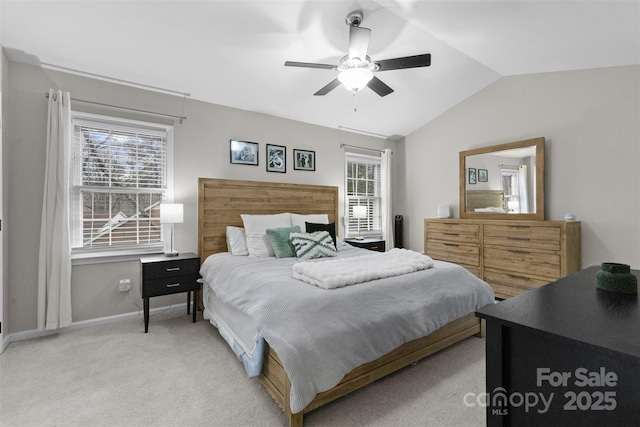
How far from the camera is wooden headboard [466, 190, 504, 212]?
13.9 feet

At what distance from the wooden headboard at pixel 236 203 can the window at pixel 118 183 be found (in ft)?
1.46

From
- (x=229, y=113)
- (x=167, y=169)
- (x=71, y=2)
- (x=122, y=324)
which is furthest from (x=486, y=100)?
(x=122, y=324)

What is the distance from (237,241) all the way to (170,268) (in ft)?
2.54

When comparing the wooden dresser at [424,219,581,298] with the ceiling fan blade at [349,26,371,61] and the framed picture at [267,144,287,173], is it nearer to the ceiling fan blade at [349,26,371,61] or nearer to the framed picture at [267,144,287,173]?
the framed picture at [267,144,287,173]

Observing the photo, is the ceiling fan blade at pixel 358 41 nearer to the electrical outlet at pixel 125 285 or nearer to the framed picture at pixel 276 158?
the framed picture at pixel 276 158

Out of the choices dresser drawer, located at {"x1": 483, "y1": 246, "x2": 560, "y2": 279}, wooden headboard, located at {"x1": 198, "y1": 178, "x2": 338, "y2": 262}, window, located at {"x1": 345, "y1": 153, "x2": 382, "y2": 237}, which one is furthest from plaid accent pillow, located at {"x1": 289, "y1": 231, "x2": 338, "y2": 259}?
dresser drawer, located at {"x1": 483, "y1": 246, "x2": 560, "y2": 279}

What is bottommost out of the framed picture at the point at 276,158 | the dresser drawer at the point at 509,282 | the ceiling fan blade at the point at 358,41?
the dresser drawer at the point at 509,282

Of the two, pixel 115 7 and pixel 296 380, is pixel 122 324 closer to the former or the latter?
pixel 296 380

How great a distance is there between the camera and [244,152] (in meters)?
4.00

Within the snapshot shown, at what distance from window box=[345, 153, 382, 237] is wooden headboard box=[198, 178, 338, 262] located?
2.71 ft

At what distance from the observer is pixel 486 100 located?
14.5 feet

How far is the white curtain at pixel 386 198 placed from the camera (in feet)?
17.7

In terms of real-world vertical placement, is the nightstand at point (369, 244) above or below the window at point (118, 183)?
below

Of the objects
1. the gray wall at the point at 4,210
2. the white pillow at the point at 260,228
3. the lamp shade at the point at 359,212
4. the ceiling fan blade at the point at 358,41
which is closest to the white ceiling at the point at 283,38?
the gray wall at the point at 4,210
